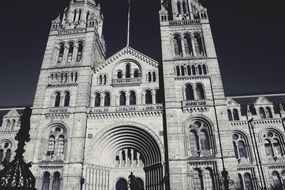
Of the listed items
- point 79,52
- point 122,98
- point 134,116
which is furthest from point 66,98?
point 134,116

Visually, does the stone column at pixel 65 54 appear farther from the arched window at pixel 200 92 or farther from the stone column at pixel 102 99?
the arched window at pixel 200 92

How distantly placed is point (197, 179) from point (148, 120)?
8.50 m

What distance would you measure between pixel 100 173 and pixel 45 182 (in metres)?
6.12

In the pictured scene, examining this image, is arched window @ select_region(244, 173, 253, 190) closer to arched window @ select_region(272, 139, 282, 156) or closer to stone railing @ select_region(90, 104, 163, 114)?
arched window @ select_region(272, 139, 282, 156)

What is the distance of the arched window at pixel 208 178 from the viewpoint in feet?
78.4

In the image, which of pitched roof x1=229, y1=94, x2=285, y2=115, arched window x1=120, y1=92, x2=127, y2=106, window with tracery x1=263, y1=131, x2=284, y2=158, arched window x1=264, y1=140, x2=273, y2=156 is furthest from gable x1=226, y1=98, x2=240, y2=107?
arched window x1=120, y1=92, x2=127, y2=106

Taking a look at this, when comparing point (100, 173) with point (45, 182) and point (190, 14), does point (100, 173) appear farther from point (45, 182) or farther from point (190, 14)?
point (190, 14)

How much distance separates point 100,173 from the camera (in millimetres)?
27297

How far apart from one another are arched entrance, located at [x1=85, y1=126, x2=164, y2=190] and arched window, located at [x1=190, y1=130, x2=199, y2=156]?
361cm

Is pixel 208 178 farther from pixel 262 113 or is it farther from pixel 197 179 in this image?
pixel 262 113

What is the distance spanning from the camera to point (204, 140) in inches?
1033

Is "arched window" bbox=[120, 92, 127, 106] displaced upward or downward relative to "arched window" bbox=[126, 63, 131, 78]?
downward

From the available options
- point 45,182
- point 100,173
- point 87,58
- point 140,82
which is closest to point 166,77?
point 140,82

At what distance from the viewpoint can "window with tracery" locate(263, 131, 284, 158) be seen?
107 feet
